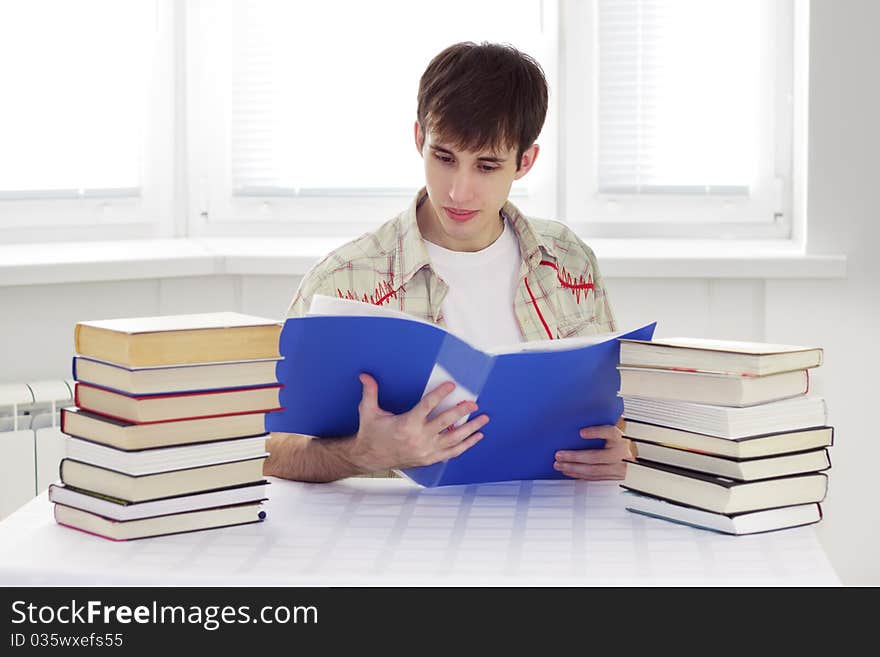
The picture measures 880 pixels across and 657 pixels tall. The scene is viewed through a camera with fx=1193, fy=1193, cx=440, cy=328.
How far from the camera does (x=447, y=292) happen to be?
6.24ft

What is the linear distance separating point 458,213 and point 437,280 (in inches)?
5.0

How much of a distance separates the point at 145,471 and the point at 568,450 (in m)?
0.56

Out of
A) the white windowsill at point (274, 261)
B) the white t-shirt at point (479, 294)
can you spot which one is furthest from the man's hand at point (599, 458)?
the white windowsill at point (274, 261)

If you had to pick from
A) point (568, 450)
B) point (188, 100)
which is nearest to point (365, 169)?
point (188, 100)

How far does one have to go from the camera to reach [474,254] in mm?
1961

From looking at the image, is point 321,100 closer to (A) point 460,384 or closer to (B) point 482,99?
(B) point 482,99

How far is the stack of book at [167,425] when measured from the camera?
129cm

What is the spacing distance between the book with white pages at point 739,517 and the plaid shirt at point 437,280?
22.1 inches

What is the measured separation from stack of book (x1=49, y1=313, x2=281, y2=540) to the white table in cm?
3

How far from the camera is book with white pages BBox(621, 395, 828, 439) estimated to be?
1.31 metres

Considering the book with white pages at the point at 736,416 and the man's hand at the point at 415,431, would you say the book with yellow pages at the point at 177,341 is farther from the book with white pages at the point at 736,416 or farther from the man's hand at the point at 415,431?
the book with white pages at the point at 736,416

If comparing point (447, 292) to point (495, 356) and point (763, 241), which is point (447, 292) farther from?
point (763, 241)

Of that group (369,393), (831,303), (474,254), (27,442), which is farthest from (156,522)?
(831,303)

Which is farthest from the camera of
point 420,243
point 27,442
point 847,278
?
point 847,278
